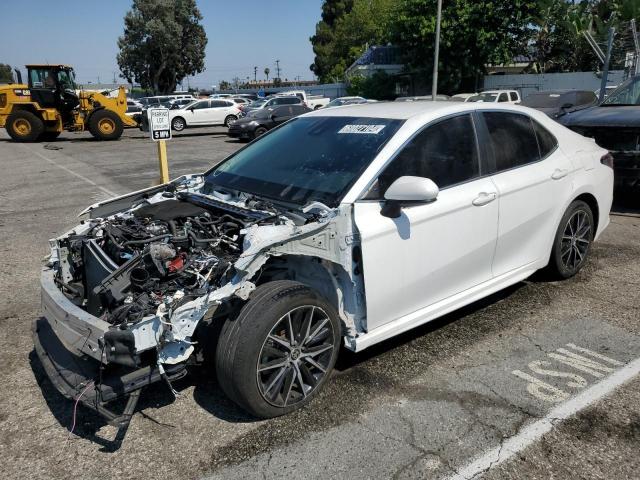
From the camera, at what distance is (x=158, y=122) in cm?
670

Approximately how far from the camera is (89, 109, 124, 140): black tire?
20484 millimetres

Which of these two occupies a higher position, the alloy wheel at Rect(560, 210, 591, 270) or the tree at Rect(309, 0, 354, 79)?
the tree at Rect(309, 0, 354, 79)

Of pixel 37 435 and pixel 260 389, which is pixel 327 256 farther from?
pixel 37 435

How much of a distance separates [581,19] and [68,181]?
2718cm

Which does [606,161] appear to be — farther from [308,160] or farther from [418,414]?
[418,414]

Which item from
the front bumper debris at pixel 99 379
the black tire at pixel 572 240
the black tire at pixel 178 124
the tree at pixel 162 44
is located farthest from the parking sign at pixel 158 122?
the tree at pixel 162 44

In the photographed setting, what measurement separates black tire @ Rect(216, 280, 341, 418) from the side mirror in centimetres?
69

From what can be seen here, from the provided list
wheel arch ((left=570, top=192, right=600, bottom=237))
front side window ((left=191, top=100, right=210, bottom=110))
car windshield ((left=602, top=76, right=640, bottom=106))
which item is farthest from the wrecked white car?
front side window ((left=191, top=100, right=210, bottom=110))

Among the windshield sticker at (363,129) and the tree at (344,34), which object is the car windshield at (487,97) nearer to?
the windshield sticker at (363,129)

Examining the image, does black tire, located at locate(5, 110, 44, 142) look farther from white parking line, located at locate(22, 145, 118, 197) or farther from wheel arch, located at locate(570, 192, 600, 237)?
wheel arch, located at locate(570, 192, 600, 237)

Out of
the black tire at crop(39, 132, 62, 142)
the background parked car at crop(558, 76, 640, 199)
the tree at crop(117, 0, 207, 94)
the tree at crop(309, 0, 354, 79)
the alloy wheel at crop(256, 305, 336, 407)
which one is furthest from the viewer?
the tree at crop(309, 0, 354, 79)

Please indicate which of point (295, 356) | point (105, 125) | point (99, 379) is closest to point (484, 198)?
point (295, 356)

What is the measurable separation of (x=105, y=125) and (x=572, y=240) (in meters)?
19.7

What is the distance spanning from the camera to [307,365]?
3.07m
